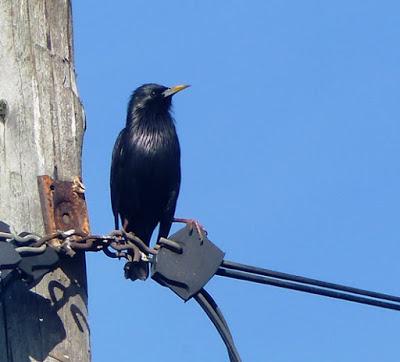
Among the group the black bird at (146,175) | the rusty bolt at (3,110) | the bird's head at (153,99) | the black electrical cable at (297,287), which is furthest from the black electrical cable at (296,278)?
the bird's head at (153,99)

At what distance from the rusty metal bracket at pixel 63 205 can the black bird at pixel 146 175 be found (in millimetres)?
3052

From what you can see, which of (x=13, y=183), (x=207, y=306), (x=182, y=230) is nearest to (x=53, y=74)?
(x=13, y=183)

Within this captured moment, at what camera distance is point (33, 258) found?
317cm

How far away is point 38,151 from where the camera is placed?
3477 mm

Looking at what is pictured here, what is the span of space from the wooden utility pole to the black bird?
2.87 m

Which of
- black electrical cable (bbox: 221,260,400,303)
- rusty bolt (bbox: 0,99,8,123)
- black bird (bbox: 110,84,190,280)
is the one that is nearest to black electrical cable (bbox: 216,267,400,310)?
black electrical cable (bbox: 221,260,400,303)

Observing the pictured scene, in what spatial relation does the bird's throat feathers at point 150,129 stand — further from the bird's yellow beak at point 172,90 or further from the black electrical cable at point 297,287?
the black electrical cable at point 297,287

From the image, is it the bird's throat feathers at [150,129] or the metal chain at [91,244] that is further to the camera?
the bird's throat feathers at [150,129]

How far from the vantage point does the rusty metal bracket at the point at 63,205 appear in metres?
3.40

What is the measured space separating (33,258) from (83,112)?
0.78 metres

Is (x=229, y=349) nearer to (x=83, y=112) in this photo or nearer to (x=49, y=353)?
(x=49, y=353)

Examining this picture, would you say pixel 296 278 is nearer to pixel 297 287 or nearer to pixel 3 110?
pixel 297 287

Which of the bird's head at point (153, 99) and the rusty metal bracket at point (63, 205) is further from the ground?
the bird's head at point (153, 99)

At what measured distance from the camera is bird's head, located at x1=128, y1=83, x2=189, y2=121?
7.11m
